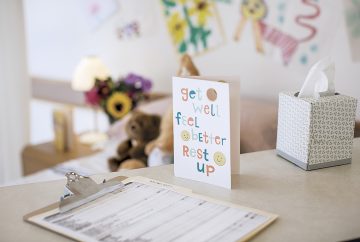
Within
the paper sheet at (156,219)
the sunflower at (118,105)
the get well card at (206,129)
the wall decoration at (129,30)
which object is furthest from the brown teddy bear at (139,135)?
the paper sheet at (156,219)

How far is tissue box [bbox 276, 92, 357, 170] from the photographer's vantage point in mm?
1119

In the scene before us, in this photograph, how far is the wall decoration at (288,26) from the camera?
2172 mm

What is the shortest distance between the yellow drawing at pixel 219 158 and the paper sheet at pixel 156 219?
0.09m

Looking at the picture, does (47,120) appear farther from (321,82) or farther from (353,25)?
(321,82)

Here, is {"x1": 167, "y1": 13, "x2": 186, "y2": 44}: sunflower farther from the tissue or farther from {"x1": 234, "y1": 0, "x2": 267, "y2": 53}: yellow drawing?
the tissue

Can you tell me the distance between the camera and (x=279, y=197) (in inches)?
40.3

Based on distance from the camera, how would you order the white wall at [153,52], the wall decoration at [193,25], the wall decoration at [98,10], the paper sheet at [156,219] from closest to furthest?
the paper sheet at [156,219] < the white wall at [153,52] < the wall decoration at [193,25] < the wall decoration at [98,10]

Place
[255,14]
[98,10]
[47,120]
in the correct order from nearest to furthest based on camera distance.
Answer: [255,14], [98,10], [47,120]

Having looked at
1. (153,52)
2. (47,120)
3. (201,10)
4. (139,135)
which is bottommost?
(47,120)

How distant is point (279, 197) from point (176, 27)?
6.50 feet

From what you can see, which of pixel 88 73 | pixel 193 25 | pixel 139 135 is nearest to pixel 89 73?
pixel 88 73

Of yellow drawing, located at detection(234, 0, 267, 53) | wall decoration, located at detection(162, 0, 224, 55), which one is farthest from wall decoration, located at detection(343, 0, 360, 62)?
wall decoration, located at detection(162, 0, 224, 55)

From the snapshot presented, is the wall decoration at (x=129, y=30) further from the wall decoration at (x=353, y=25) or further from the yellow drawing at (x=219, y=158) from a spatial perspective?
the yellow drawing at (x=219, y=158)

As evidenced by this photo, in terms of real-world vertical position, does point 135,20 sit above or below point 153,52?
above
